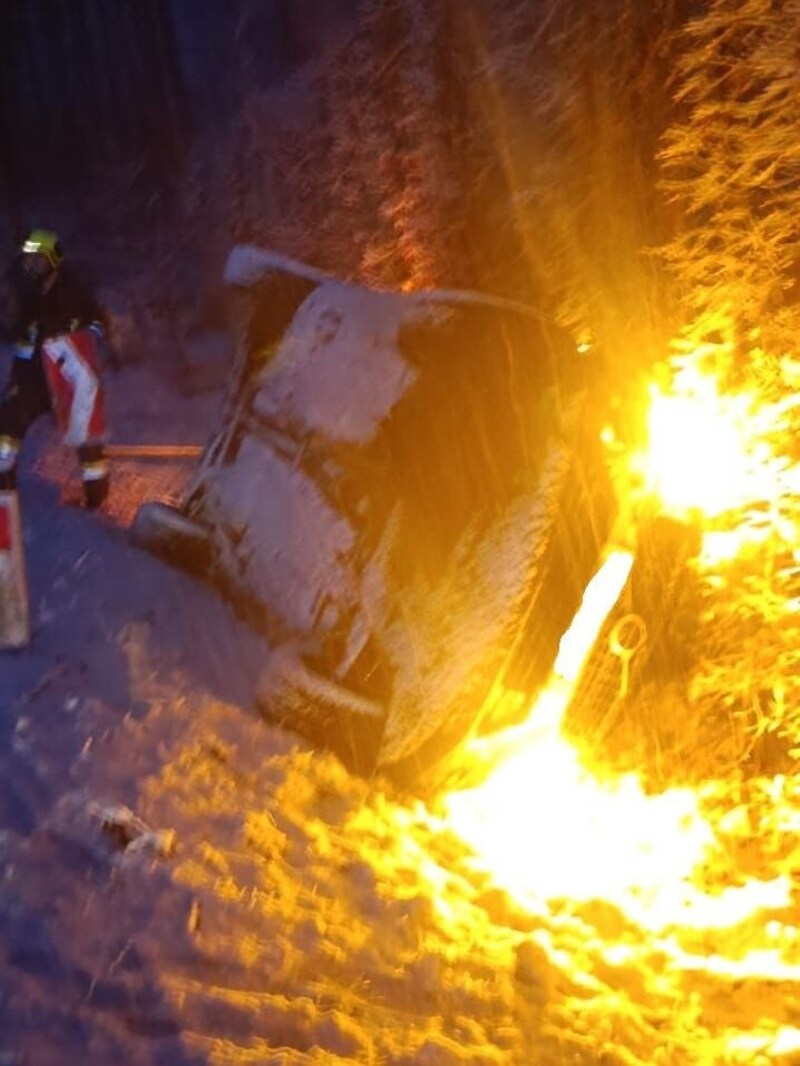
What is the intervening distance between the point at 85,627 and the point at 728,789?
2969mm

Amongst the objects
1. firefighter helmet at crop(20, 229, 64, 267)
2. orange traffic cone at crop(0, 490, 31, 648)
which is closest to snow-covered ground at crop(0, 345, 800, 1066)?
orange traffic cone at crop(0, 490, 31, 648)

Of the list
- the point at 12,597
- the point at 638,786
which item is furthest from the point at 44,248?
the point at 638,786

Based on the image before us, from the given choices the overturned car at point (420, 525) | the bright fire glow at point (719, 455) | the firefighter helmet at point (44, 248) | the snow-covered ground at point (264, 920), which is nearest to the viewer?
the snow-covered ground at point (264, 920)

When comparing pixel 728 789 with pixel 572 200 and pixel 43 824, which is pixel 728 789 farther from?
pixel 572 200

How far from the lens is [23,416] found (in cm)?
545

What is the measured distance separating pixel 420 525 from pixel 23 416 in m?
2.61

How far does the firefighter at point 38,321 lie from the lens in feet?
17.6

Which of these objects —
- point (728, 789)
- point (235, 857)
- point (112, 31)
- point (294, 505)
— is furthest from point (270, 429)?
point (112, 31)

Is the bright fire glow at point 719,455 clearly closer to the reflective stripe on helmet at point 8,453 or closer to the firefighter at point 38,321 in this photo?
the firefighter at point 38,321

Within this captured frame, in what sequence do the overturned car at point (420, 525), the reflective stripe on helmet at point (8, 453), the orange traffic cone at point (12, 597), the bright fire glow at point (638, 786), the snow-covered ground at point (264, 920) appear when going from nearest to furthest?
the snow-covered ground at point (264, 920) < the bright fire glow at point (638, 786) < the overturned car at point (420, 525) < the orange traffic cone at point (12, 597) < the reflective stripe on helmet at point (8, 453)

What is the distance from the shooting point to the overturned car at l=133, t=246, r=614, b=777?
3.86 meters

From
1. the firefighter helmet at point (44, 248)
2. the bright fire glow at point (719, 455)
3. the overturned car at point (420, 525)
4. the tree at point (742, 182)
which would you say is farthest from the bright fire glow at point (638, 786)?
the firefighter helmet at point (44, 248)

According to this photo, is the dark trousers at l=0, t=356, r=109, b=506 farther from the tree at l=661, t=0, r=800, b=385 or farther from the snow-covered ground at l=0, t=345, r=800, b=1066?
the tree at l=661, t=0, r=800, b=385

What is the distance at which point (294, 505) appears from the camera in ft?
15.4
